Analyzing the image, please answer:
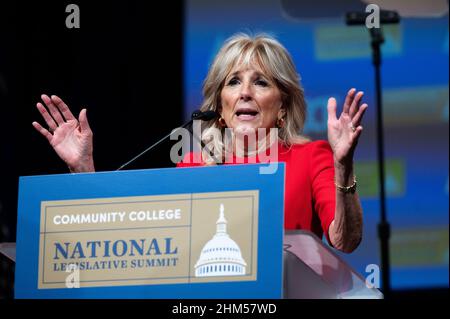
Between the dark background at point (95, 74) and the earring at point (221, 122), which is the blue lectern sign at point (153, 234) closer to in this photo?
the earring at point (221, 122)

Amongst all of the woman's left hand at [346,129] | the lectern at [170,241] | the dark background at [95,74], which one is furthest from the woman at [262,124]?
the dark background at [95,74]

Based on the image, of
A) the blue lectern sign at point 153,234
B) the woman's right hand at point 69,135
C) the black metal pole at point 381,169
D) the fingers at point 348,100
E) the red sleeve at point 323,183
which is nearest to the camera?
the blue lectern sign at point 153,234

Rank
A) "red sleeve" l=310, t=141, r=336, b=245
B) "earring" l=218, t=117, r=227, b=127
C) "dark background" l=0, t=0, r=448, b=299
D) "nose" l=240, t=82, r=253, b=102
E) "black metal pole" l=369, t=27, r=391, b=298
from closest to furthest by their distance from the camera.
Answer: "red sleeve" l=310, t=141, r=336, b=245 < "nose" l=240, t=82, r=253, b=102 < "earring" l=218, t=117, r=227, b=127 < "black metal pole" l=369, t=27, r=391, b=298 < "dark background" l=0, t=0, r=448, b=299

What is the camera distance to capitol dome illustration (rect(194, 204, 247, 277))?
198 cm

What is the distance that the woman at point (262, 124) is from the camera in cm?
267

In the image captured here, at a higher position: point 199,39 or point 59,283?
point 199,39

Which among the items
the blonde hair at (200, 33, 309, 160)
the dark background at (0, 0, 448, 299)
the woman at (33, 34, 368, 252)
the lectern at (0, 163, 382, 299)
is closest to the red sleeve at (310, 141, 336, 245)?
the woman at (33, 34, 368, 252)

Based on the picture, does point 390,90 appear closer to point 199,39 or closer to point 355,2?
point 355,2

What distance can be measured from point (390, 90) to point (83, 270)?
2877 mm

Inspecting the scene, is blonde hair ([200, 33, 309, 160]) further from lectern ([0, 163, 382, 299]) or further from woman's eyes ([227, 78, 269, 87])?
lectern ([0, 163, 382, 299])

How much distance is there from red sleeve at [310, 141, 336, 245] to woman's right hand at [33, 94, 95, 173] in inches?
24.1

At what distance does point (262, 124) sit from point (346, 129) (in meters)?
0.59

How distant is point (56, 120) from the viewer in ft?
8.86
